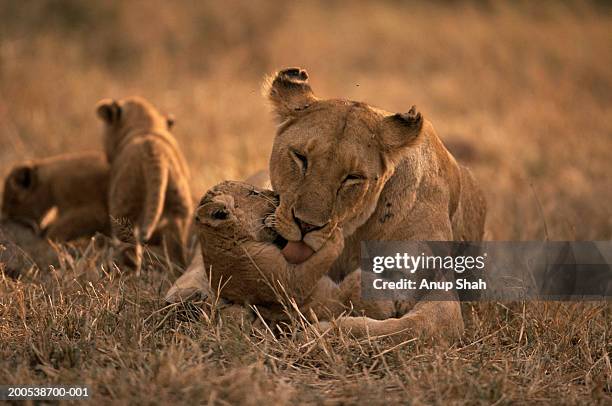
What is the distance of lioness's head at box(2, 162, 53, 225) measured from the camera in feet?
20.1

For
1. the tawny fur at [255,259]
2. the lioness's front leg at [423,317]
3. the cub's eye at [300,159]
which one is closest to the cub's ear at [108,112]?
the tawny fur at [255,259]

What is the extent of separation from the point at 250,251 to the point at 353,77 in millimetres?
10324

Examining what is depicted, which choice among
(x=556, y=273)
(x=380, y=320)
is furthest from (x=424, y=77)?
(x=380, y=320)

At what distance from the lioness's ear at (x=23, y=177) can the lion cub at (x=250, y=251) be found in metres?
2.65

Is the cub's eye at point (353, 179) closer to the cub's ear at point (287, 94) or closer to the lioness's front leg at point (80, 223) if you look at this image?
the cub's ear at point (287, 94)

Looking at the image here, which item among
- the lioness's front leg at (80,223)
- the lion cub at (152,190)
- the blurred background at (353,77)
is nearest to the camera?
the lion cub at (152,190)

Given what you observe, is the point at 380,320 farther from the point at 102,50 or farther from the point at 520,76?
the point at 520,76

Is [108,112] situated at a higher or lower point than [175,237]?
higher

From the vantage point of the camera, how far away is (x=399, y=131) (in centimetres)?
412

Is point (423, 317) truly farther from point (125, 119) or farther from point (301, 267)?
point (125, 119)

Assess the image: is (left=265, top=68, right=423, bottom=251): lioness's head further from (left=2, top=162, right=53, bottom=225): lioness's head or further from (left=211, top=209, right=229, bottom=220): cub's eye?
(left=2, top=162, right=53, bottom=225): lioness's head

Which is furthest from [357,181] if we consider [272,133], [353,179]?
[272,133]

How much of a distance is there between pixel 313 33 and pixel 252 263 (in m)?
11.9

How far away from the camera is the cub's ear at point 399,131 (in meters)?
4.10
